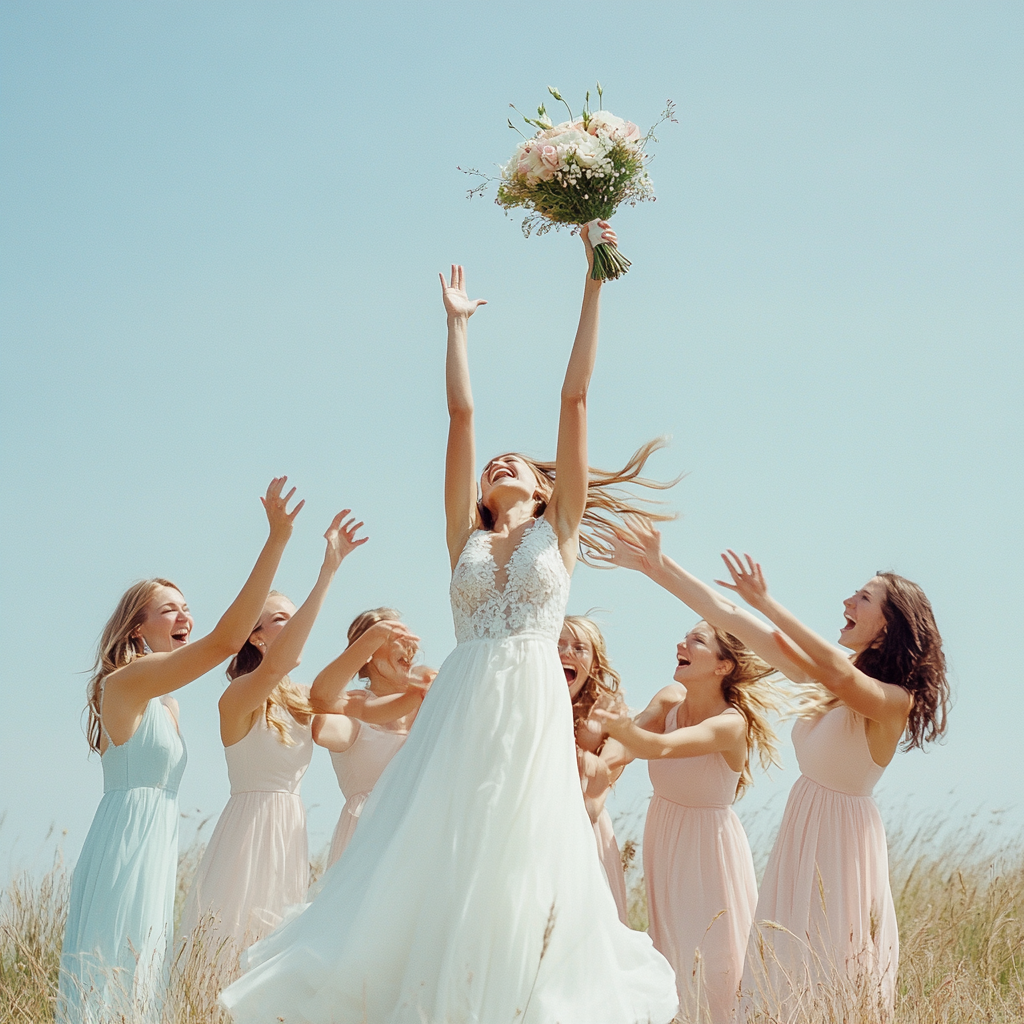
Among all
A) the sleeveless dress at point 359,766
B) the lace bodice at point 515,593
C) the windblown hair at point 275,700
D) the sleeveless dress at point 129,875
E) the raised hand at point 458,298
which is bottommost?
the sleeveless dress at point 129,875

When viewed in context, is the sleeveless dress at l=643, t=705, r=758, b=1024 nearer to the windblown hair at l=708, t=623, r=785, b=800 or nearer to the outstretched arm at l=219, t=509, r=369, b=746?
the windblown hair at l=708, t=623, r=785, b=800

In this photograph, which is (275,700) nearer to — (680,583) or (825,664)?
(680,583)

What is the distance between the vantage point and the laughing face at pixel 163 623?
613cm

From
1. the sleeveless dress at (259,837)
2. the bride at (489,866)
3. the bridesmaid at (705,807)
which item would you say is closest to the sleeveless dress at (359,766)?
the sleeveless dress at (259,837)

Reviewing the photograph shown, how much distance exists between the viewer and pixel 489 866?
178 inches

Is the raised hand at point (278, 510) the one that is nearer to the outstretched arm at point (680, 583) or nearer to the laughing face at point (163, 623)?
the laughing face at point (163, 623)

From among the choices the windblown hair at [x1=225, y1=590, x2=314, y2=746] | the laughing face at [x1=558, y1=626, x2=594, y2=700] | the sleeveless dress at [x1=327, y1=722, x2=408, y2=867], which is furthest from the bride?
the windblown hair at [x1=225, y1=590, x2=314, y2=746]

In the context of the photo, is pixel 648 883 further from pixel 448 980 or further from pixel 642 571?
pixel 448 980

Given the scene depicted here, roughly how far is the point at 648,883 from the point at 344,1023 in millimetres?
3058

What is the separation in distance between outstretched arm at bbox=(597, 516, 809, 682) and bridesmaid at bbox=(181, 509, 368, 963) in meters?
1.52

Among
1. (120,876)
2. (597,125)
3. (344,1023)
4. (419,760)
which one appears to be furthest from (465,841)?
(597,125)

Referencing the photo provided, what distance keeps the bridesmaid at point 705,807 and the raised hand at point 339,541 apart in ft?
5.54

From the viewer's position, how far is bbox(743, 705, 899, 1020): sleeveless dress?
598 cm

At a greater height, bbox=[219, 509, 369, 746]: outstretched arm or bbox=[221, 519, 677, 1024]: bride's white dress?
bbox=[219, 509, 369, 746]: outstretched arm
